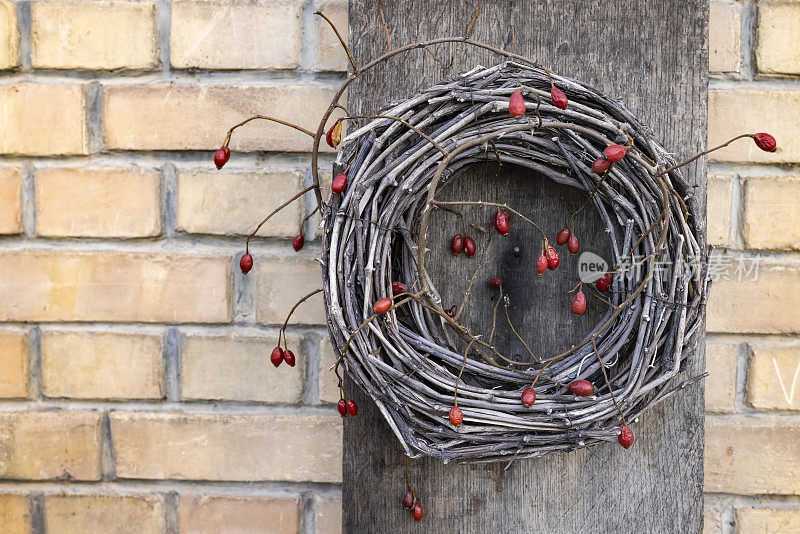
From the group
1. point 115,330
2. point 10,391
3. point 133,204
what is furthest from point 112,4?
point 10,391

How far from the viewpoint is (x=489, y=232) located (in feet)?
2.57

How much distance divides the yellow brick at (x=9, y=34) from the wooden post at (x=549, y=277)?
48cm

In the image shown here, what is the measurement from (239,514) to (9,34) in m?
0.74

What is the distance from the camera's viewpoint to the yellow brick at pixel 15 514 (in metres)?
0.94

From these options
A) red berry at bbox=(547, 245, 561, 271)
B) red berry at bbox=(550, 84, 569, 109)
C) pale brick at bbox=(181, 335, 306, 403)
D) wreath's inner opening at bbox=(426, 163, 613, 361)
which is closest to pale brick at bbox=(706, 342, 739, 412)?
wreath's inner opening at bbox=(426, 163, 613, 361)

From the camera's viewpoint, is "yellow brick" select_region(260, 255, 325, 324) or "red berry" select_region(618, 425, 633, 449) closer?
"red berry" select_region(618, 425, 633, 449)

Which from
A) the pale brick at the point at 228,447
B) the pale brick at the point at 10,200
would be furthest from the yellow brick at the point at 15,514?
the pale brick at the point at 10,200

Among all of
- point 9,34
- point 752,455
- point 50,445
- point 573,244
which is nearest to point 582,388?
point 573,244

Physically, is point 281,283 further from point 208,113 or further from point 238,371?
point 208,113

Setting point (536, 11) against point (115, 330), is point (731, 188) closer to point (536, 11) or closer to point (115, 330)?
point (536, 11)

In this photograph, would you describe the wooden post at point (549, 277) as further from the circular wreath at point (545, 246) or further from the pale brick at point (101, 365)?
the pale brick at point (101, 365)

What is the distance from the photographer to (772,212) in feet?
2.94

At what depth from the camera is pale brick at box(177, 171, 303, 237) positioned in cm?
90

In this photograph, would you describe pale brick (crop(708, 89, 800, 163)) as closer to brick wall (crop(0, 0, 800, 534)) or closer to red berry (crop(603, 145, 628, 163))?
brick wall (crop(0, 0, 800, 534))
